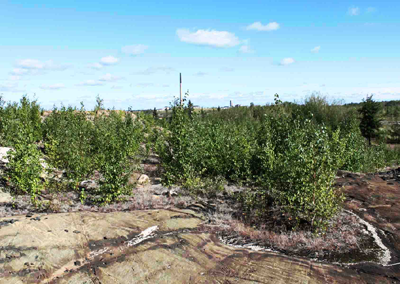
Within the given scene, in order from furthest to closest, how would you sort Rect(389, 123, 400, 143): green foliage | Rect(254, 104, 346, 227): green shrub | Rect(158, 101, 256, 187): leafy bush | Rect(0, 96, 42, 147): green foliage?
Rect(389, 123, 400, 143): green foliage < Rect(0, 96, 42, 147): green foliage < Rect(158, 101, 256, 187): leafy bush < Rect(254, 104, 346, 227): green shrub

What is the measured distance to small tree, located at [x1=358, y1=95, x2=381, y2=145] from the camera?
3609 cm

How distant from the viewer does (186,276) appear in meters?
5.27

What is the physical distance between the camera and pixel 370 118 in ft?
119

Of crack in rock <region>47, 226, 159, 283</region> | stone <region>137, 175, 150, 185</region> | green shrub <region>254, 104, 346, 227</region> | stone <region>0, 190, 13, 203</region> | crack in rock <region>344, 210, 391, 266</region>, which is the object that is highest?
green shrub <region>254, 104, 346, 227</region>

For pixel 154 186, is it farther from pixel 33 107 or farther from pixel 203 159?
pixel 33 107

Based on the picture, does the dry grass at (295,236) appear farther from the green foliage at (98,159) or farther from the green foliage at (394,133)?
the green foliage at (394,133)

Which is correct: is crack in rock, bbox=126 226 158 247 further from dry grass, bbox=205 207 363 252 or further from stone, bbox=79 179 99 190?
stone, bbox=79 179 99 190

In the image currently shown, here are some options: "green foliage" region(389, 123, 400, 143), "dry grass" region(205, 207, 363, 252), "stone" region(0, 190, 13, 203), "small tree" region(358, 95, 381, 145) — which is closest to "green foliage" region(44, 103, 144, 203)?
"stone" region(0, 190, 13, 203)

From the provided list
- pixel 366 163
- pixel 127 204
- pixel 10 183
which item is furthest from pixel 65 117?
pixel 366 163

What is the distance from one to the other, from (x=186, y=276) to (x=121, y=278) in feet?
3.66

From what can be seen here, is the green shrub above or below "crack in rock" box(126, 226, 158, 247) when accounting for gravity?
above

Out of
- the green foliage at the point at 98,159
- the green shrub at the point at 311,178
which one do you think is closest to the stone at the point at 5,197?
the green foliage at the point at 98,159

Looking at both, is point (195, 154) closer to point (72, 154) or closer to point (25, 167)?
point (72, 154)

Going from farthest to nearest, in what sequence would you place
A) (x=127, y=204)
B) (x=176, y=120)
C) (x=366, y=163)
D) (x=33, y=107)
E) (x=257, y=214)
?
(x=33, y=107) → (x=366, y=163) → (x=176, y=120) → (x=127, y=204) → (x=257, y=214)
